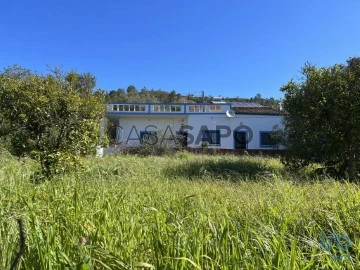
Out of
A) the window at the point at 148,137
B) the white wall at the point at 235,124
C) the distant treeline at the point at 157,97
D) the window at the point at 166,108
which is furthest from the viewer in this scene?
the distant treeline at the point at 157,97

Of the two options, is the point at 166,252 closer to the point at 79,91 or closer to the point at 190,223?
the point at 190,223

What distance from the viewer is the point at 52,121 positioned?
8.03m

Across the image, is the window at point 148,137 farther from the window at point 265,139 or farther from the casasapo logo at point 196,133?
the window at point 265,139

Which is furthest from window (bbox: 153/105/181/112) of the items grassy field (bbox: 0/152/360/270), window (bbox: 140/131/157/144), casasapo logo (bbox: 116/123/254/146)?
grassy field (bbox: 0/152/360/270)

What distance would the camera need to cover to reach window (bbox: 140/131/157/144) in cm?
2433

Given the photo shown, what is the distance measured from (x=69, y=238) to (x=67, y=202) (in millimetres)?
823

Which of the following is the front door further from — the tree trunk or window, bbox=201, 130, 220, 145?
the tree trunk

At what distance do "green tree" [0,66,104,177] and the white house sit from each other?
1963cm

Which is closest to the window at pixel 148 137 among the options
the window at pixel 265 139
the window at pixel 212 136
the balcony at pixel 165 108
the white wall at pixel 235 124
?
the balcony at pixel 165 108

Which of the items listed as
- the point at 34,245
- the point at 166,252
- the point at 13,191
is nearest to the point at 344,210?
the point at 166,252

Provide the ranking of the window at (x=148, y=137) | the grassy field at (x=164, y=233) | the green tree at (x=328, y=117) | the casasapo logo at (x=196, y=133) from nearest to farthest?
the grassy field at (x=164, y=233)
the green tree at (x=328, y=117)
the window at (x=148, y=137)
the casasapo logo at (x=196, y=133)

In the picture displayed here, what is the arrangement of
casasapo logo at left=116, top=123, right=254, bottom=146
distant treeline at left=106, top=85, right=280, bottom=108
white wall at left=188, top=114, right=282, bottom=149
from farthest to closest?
distant treeline at left=106, top=85, right=280, bottom=108, casasapo logo at left=116, top=123, right=254, bottom=146, white wall at left=188, top=114, right=282, bottom=149

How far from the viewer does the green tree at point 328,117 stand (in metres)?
9.18

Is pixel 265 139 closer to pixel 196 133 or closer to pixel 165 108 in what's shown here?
pixel 196 133
